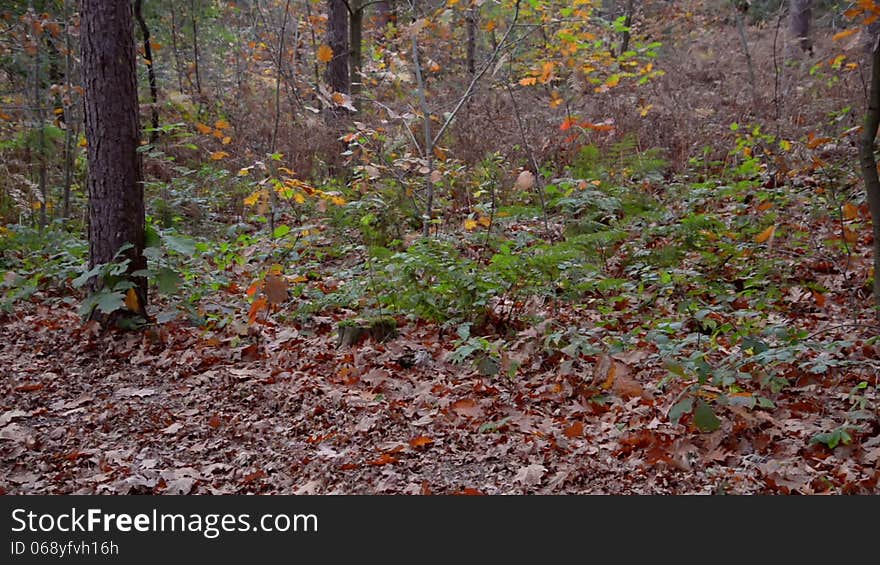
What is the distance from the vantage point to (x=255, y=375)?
5617 mm

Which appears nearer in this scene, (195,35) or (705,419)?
(705,419)

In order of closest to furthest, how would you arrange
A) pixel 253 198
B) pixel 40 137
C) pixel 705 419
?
pixel 705 419 < pixel 253 198 < pixel 40 137

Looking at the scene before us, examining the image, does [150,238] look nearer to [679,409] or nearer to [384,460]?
[384,460]

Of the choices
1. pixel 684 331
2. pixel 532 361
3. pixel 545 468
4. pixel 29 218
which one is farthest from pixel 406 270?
pixel 29 218

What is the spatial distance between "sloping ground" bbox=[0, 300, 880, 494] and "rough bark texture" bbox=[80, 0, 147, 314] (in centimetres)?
102

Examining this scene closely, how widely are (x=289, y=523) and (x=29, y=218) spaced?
898cm

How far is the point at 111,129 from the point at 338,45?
22.1 ft

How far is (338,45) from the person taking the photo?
40.4 feet

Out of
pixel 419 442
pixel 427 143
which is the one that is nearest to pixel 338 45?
pixel 427 143

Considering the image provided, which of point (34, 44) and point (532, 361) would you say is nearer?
point (532, 361)

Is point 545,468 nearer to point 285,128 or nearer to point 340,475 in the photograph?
point 340,475

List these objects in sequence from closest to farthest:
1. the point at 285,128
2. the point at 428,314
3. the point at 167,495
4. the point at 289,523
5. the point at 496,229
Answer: the point at 289,523
the point at 167,495
the point at 428,314
the point at 496,229
the point at 285,128

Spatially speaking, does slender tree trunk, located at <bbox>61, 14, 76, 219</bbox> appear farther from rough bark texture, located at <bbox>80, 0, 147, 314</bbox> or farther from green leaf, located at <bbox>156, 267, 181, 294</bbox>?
green leaf, located at <bbox>156, 267, 181, 294</bbox>

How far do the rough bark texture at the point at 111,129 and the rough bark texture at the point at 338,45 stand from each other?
6279 mm
